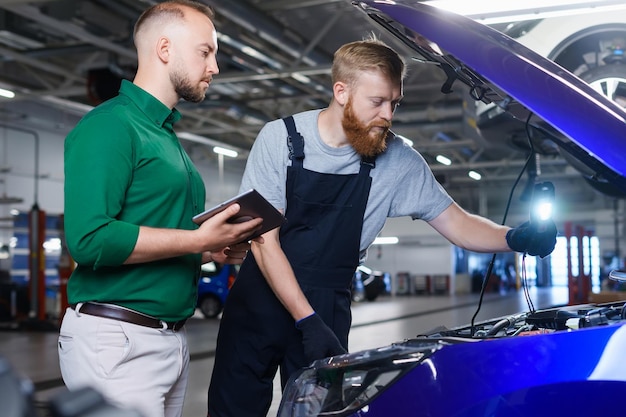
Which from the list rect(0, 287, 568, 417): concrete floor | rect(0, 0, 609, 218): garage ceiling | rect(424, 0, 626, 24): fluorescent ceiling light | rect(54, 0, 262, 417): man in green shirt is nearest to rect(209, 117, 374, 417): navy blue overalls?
rect(54, 0, 262, 417): man in green shirt

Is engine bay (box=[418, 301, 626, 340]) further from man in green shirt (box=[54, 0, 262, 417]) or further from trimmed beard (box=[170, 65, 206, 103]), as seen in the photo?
trimmed beard (box=[170, 65, 206, 103])

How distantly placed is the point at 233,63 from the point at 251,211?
969 centimetres

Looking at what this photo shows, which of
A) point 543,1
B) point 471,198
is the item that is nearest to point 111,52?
point 543,1

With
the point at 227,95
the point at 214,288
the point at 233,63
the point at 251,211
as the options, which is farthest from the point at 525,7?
the point at 227,95

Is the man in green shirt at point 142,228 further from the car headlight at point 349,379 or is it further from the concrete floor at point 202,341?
the concrete floor at point 202,341

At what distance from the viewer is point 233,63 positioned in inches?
434

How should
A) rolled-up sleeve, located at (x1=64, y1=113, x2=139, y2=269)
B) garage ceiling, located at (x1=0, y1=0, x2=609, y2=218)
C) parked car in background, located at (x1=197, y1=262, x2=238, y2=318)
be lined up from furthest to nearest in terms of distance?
parked car in background, located at (x1=197, y1=262, x2=238, y2=318) → garage ceiling, located at (x1=0, y1=0, x2=609, y2=218) → rolled-up sleeve, located at (x1=64, y1=113, x2=139, y2=269)

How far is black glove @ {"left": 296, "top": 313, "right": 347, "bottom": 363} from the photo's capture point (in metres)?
1.88

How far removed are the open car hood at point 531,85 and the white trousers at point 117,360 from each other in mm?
923

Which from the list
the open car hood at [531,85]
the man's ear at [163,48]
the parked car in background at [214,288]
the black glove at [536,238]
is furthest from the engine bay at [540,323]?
the parked car in background at [214,288]

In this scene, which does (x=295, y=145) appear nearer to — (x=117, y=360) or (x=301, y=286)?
(x=301, y=286)

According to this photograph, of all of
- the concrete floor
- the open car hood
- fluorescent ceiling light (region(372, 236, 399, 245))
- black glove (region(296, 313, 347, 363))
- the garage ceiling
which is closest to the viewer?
the open car hood

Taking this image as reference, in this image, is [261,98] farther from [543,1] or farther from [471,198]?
[471,198]

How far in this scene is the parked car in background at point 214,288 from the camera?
13.1m
